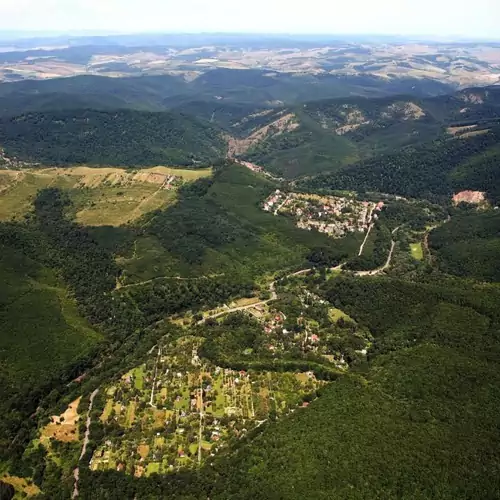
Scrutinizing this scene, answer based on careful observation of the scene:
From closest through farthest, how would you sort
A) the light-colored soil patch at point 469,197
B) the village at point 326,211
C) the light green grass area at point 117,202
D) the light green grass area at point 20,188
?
the light green grass area at point 117,202
the light green grass area at point 20,188
the village at point 326,211
the light-colored soil patch at point 469,197

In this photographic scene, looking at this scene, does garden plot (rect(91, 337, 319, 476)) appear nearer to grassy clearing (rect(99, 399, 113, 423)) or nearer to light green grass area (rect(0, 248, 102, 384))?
grassy clearing (rect(99, 399, 113, 423))

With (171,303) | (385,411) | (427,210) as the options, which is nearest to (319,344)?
(385,411)

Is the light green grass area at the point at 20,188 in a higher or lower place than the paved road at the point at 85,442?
higher

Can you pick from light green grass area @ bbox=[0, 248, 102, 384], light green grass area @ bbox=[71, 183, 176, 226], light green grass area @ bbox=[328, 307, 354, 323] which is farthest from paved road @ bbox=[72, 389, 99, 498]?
light green grass area @ bbox=[71, 183, 176, 226]

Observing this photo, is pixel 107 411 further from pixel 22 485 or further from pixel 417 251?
pixel 417 251

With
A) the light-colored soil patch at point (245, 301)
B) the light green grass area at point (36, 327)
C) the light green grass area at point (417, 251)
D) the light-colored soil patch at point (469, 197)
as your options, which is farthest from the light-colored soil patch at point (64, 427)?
the light-colored soil patch at point (469, 197)

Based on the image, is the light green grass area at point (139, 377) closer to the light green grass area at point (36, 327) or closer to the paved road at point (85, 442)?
the paved road at point (85, 442)
